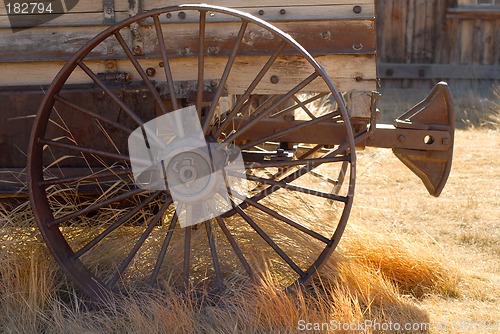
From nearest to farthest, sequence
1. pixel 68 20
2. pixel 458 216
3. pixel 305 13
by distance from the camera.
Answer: pixel 305 13, pixel 68 20, pixel 458 216

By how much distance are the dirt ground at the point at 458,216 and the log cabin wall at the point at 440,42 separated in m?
2.59

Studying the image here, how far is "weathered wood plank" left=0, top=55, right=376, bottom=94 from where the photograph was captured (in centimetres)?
422

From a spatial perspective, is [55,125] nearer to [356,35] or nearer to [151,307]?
[151,307]

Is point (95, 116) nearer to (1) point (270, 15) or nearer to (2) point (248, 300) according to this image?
(1) point (270, 15)

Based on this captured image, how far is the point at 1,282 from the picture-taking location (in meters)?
4.16

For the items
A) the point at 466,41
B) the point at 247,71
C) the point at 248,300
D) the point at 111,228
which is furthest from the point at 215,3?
the point at 466,41

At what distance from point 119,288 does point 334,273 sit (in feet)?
3.87

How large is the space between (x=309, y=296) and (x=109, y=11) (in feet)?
6.31

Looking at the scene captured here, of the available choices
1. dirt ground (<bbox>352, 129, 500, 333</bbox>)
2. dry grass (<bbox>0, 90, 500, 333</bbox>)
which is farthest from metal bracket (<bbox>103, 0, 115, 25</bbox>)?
dirt ground (<bbox>352, 129, 500, 333</bbox>)

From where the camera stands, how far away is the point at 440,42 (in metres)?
11.2

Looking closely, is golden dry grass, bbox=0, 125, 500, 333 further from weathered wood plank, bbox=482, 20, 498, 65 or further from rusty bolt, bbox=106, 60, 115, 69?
weathered wood plank, bbox=482, 20, 498, 65

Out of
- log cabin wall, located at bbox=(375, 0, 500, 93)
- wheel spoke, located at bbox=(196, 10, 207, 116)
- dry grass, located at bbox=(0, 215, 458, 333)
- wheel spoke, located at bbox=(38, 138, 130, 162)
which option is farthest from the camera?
log cabin wall, located at bbox=(375, 0, 500, 93)

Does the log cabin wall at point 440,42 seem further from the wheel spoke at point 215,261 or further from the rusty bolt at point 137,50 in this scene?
the wheel spoke at point 215,261

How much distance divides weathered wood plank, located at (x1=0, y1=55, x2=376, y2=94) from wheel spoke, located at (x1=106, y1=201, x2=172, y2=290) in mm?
800
